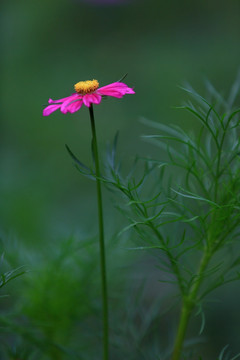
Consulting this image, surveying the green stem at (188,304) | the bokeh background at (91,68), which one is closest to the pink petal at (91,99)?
the green stem at (188,304)

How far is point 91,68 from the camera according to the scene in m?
1.85

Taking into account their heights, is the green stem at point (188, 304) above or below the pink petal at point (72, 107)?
below

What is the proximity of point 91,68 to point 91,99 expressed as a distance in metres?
1.52

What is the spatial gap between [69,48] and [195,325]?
1317mm

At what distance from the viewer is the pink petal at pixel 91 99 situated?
38cm

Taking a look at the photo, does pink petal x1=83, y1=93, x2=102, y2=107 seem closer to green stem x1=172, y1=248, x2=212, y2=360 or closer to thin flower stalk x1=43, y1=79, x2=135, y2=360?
thin flower stalk x1=43, y1=79, x2=135, y2=360

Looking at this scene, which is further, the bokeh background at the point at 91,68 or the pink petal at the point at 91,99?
the bokeh background at the point at 91,68

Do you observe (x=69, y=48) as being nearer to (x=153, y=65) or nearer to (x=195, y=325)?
(x=153, y=65)

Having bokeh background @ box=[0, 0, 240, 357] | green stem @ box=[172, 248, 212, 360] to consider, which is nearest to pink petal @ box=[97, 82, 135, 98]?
green stem @ box=[172, 248, 212, 360]

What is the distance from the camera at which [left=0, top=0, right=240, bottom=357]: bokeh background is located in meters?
1.55

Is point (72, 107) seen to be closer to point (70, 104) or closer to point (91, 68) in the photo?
point (70, 104)

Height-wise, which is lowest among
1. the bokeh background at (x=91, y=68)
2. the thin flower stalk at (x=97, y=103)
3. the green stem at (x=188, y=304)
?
the green stem at (x=188, y=304)

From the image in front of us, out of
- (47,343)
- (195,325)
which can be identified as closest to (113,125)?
(195,325)

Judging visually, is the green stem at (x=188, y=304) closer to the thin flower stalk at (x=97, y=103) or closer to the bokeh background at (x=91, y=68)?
the thin flower stalk at (x=97, y=103)
